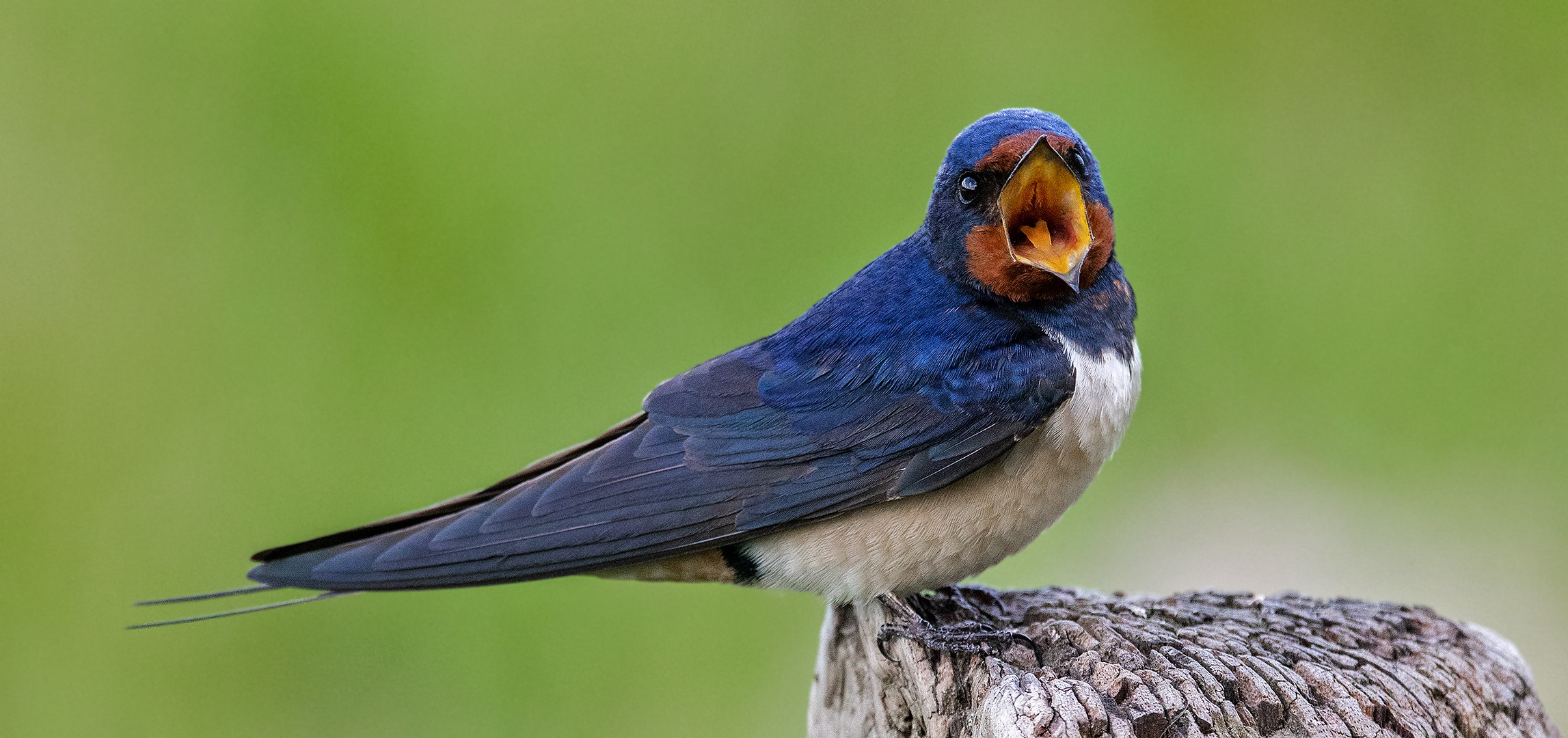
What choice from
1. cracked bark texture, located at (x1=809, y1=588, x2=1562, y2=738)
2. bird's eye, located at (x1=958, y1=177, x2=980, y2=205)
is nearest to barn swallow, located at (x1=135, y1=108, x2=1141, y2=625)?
bird's eye, located at (x1=958, y1=177, x2=980, y2=205)

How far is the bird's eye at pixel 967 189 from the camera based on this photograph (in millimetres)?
1968

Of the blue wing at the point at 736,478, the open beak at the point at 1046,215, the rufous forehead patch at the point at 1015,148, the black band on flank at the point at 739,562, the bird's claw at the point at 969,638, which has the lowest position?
the bird's claw at the point at 969,638

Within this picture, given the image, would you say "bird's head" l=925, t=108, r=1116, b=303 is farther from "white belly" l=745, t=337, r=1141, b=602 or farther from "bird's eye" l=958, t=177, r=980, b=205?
"white belly" l=745, t=337, r=1141, b=602

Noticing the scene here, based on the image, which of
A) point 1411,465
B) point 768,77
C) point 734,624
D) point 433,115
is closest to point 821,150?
point 768,77

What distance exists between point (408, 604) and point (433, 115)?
1.10m

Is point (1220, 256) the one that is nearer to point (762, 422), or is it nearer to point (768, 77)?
point (768, 77)

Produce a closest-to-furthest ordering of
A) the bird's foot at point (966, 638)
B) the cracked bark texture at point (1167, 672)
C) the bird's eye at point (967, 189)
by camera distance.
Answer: the cracked bark texture at point (1167, 672), the bird's foot at point (966, 638), the bird's eye at point (967, 189)

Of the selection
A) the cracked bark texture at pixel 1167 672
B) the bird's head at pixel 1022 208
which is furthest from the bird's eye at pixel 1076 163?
the cracked bark texture at pixel 1167 672

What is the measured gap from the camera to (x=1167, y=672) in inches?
66.2

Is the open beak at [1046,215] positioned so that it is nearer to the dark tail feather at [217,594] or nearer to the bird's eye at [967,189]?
the bird's eye at [967,189]

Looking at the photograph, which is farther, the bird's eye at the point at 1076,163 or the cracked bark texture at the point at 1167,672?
the bird's eye at the point at 1076,163

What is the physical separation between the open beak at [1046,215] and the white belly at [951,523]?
5.1 inches

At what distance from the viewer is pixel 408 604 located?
3123 mm

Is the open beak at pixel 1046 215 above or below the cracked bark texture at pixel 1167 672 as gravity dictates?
above
